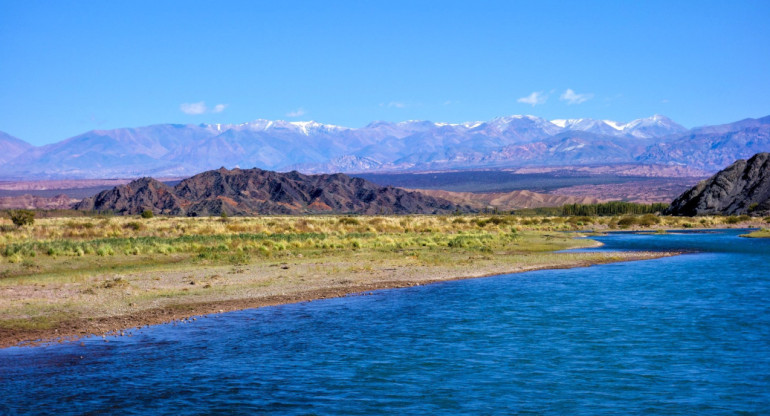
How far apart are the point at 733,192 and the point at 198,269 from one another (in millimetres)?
101552

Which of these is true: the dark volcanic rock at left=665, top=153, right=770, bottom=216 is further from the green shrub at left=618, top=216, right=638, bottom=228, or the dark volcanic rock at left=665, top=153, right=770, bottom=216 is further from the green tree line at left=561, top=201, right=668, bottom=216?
the green shrub at left=618, top=216, right=638, bottom=228

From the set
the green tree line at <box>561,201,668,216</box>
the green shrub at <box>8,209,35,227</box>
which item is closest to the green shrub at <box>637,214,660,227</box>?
the green tree line at <box>561,201,668,216</box>

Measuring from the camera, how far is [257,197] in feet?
518

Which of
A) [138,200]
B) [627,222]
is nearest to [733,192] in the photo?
[627,222]

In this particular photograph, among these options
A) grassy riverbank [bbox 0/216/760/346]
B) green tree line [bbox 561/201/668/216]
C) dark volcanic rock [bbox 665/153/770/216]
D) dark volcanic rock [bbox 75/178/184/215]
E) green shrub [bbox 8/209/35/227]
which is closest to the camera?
grassy riverbank [bbox 0/216/760/346]

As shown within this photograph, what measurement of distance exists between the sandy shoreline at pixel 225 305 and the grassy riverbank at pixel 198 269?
0.04 metres

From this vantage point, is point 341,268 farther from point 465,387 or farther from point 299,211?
point 299,211

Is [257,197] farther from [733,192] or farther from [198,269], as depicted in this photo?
[198,269]

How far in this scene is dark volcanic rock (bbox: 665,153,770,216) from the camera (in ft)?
350

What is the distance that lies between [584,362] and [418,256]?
76.3 feet

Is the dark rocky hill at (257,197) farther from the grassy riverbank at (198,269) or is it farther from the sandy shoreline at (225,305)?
the sandy shoreline at (225,305)

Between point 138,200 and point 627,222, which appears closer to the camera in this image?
point 627,222

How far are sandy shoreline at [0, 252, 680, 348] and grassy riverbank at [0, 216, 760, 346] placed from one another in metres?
0.04

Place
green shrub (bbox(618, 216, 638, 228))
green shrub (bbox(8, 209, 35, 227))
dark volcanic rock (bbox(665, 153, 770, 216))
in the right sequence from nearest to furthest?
1. green shrub (bbox(8, 209, 35, 227))
2. green shrub (bbox(618, 216, 638, 228))
3. dark volcanic rock (bbox(665, 153, 770, 216))
